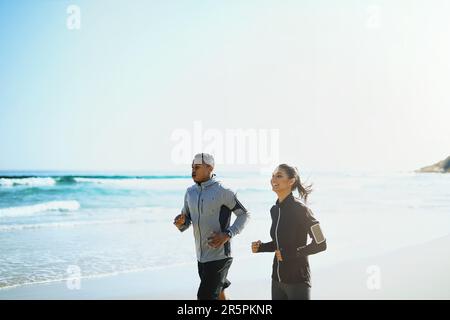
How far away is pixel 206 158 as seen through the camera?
193 inches

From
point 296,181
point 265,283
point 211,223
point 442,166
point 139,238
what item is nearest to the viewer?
point 296,181

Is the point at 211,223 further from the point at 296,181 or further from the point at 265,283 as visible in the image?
the point at 265,283

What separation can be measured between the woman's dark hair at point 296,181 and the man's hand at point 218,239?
0.83 meters

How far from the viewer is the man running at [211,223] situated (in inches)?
185

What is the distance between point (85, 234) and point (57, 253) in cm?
325

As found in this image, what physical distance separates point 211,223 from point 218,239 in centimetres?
25

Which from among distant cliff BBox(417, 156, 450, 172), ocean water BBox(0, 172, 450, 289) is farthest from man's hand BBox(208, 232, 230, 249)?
distant cliff BBox(417, 156, 450, 172)

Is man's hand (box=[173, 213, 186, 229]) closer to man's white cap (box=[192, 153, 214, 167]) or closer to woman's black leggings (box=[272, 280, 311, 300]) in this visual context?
man's white cap (box=[192, 153, 214, 167])

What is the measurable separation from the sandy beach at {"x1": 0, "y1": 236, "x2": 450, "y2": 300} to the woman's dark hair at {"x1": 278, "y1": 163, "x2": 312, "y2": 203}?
2.91 m

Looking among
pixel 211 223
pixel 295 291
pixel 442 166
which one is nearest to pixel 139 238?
pixel 211 223

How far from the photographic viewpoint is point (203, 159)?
16.1 feet

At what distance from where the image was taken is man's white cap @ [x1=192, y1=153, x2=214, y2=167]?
4.88 m

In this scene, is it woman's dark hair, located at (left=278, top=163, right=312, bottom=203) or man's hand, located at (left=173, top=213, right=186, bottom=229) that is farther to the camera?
man's hand, located at (left=173, top=213, right=186, bottom=229)
